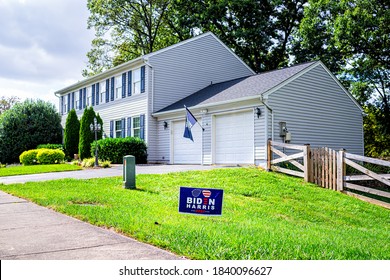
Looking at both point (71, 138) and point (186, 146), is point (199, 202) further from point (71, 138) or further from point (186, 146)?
point (71, 138)

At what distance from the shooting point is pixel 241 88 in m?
17.8

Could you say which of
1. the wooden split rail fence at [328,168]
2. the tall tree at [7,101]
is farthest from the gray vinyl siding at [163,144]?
the tall tree at [7,101]

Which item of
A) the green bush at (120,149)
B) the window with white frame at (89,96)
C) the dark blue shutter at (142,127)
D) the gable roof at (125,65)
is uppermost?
the gable roof at (125,65)

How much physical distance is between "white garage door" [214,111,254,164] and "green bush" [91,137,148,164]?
4.61 m

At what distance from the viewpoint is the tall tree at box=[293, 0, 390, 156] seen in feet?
71.2

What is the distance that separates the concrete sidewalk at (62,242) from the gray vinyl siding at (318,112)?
1072 cm

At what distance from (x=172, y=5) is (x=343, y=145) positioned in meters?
18.0

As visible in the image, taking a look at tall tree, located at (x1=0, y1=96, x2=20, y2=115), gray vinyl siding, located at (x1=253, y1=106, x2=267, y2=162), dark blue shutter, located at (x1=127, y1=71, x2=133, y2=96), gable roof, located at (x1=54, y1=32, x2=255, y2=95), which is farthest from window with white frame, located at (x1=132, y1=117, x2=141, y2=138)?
tall tree, located at (x1=0, y1=96, x2=20, y2=115)

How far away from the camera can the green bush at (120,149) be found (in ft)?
64.2

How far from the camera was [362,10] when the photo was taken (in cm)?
2144

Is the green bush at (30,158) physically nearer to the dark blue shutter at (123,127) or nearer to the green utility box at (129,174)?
the dark blue shutter at (123,127)

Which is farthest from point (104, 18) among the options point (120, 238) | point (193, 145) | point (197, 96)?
point (120, 238)

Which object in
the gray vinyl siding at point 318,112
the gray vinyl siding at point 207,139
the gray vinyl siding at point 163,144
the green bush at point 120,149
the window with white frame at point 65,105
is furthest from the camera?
the window with white frame at point 65,105

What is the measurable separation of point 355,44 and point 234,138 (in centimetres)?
1092
